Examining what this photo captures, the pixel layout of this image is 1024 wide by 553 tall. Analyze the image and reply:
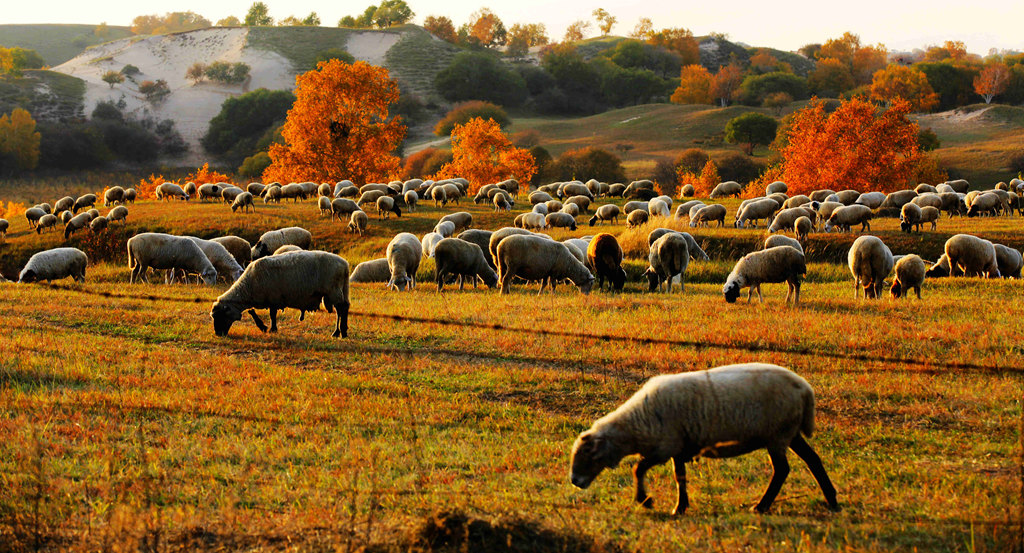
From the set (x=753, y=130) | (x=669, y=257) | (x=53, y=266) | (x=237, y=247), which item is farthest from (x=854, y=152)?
(x=753, y=130)

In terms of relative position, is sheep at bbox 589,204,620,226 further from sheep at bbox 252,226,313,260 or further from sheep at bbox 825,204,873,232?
sheep at bbox 252,226,313,260

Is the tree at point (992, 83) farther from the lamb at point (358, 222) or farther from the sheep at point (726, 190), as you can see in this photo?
the lamb at point (358, 222)

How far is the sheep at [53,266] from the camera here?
23.7 metres

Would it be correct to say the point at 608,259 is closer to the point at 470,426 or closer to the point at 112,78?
the point at 470,426

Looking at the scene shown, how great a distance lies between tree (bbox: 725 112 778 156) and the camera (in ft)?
294

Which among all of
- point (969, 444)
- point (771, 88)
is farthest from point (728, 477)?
point (771, 88)

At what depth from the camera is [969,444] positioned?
7.48m

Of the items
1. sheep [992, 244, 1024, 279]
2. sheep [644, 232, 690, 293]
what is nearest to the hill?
sheep [644, 232, 690, 293]

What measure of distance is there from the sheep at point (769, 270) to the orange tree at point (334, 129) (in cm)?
3960

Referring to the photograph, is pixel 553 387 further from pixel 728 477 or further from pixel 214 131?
pixel 214 131

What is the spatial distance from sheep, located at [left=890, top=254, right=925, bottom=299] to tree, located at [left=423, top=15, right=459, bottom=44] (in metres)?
164

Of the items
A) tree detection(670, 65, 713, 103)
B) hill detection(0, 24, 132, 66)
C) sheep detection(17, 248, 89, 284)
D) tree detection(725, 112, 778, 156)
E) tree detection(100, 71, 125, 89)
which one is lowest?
sheep detection(17, 248, 89, 284)

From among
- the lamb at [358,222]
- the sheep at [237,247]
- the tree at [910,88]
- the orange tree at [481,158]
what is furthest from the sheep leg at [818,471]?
the tree at [910,88]

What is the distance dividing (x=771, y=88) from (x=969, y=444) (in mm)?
127459
